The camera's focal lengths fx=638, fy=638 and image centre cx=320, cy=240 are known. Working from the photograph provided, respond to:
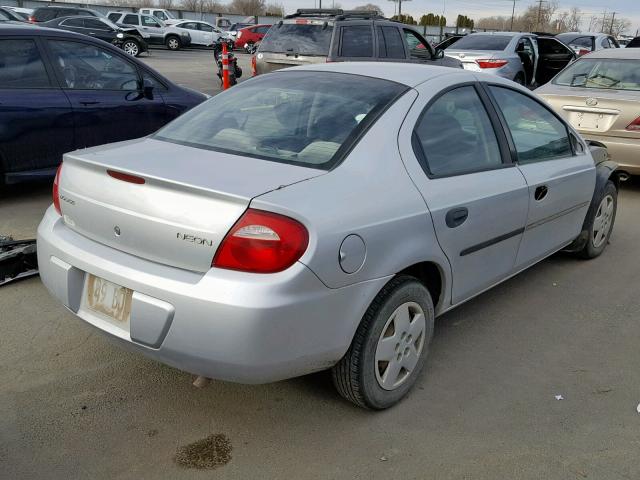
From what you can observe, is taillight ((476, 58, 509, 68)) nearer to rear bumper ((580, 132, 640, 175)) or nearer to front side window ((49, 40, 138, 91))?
rear bumper ((580, 132, 640, 175))

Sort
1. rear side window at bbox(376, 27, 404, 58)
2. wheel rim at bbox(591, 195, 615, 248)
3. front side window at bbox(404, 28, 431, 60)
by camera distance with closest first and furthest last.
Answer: wheel rim at bbox(591, 195, 615, 248) → rear side window at bbox(376, 27, 404, 58) → front side window at bbox(404, 28, 431, 60)

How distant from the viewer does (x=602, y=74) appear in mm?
7668

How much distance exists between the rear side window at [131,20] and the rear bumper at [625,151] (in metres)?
29.3

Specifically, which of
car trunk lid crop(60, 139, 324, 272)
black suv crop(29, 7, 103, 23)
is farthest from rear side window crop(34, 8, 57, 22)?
car trunk lid crop(60, 139, 324, 272)

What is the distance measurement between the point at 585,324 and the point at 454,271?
1.30 meters

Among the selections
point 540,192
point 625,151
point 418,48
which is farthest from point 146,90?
point 418,48

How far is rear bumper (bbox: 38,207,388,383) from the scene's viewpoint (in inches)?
90.6

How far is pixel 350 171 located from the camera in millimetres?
2686

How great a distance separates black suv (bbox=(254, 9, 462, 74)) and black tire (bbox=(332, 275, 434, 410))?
7.34m

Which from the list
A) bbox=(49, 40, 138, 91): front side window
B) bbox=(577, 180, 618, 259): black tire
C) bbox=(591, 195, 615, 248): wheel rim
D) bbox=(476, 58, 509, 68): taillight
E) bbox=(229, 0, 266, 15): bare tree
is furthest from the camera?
bbox=(229, 0, 266, 15): bare tree

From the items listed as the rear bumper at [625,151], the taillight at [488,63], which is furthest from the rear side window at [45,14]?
the rear bumper at [625,151]

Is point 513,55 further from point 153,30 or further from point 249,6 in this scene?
point 249,6

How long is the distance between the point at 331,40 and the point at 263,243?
8007mm

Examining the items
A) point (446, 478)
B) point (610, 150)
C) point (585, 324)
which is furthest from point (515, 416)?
point (610, 150)
